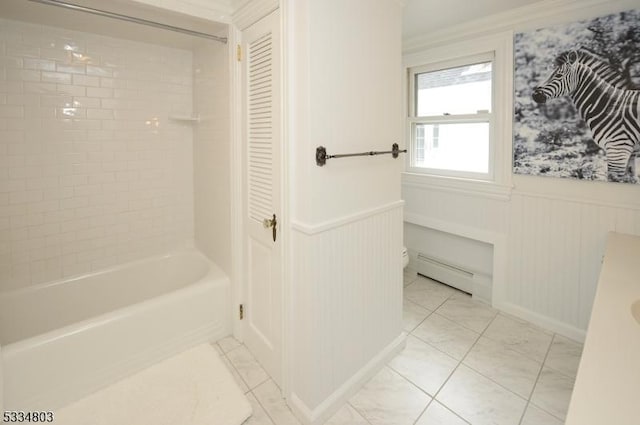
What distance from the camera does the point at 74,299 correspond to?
227 centimetres

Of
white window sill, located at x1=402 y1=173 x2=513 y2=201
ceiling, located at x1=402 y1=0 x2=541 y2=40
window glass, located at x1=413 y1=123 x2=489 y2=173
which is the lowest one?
white window sill, located at x1=402 y1=173 x2=513 y2=201

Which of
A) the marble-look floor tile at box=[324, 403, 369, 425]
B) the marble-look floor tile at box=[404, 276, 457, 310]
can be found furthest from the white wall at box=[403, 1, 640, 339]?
the marble-look floor tile at box=[324, 403, 369, 425]

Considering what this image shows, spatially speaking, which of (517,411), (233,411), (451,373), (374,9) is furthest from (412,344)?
(374,9)

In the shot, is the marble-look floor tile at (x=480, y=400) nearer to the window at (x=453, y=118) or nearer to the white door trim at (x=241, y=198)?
the white door trim at (x=241, y=198)

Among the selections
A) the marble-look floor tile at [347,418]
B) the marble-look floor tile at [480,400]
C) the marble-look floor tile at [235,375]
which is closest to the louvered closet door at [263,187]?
the marble-look floor tile at [235,375]

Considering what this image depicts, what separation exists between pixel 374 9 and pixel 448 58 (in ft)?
4.17

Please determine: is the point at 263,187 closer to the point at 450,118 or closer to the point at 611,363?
the point at 611,363

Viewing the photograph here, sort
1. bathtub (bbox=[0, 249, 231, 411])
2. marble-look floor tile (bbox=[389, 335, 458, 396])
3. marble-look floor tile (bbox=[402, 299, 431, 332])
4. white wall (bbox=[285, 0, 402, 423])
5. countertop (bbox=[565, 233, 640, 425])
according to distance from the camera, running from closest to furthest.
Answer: countertop (bbox=[565, 233, 640, 425]) < white wall (bbox=[285, 0, 402, 423]) < bathtub (bbox=[0, 249, 231, 411]) < marble-look floor tile (bbox=[389, 335, 458, 396]) < marble-look floor tile (bbox=[402, 299, 431, 332])

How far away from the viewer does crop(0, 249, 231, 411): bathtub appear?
1.56m

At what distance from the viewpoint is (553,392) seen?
5.70 feet

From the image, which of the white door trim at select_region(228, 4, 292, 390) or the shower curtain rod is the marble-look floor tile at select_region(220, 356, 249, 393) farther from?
the shower curtain rod

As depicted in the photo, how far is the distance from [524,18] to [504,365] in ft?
7.38

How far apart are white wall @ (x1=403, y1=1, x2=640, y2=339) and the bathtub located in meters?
2.07

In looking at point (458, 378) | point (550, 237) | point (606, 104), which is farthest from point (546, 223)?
point (458, 378)
